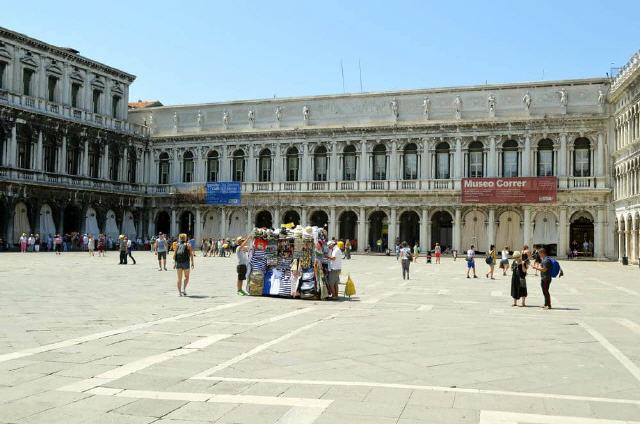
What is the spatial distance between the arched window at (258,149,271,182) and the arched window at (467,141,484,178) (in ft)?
49.8

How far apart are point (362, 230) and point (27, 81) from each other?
80.6 feet

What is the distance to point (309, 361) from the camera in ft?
29.0

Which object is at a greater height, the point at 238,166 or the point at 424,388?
the point at 238,166

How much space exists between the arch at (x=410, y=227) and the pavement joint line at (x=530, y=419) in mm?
44812

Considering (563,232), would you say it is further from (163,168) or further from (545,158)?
(163,168)

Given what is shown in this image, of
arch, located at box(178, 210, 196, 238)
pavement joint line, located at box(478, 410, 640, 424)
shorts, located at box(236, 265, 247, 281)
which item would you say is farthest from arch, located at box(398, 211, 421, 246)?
pavement joint line, located at box(478, 410, 640, 424)

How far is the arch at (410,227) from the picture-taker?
2013 inches

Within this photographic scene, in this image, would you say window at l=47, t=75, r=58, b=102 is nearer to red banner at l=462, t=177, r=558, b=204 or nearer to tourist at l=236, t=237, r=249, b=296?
red banner at l=462, t=177, r=558, b=204

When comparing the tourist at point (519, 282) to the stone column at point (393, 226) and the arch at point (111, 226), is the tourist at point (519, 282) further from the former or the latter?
the arch at point (111, 226)

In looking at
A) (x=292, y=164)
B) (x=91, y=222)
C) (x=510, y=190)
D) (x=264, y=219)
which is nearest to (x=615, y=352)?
(x=510, y=190)

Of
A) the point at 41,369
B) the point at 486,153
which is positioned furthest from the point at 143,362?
the point at 486,153

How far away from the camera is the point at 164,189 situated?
5622 centimetres

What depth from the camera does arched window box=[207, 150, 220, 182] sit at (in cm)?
5522

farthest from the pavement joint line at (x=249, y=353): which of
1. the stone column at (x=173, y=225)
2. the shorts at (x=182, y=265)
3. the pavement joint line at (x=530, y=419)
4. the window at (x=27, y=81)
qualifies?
the stone column at (x=173, y=225)
